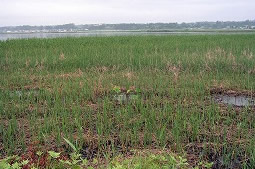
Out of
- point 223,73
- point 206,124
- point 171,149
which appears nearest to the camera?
point 171,149

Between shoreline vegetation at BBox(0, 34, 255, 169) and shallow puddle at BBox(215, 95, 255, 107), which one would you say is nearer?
shoreline vegetation at BBox(0, 34, 255, 169)

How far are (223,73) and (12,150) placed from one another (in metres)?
6.28

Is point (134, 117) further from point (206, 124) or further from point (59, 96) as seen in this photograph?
point (59, 96)

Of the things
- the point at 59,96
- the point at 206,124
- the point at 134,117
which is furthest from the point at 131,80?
the point at 206,124

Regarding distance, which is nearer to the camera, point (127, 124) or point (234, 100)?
point (127, 124)

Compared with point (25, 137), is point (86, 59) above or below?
above

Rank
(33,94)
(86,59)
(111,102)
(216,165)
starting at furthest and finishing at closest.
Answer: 1. (86,59)
2. (33,94)
3. (111,102)
4. (216,165)

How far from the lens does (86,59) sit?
10945 millimetres

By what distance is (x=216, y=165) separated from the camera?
363 centimetres

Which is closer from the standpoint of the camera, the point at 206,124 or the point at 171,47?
the point at 206,124

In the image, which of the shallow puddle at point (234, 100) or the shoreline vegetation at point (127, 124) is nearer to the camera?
the shoreline vegetation at point (127, 124)

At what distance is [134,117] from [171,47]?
1062cm

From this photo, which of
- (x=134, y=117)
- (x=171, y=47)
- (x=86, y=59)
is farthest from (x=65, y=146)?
(x=171, y=47)

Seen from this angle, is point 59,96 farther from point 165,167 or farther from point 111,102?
point 165,167
